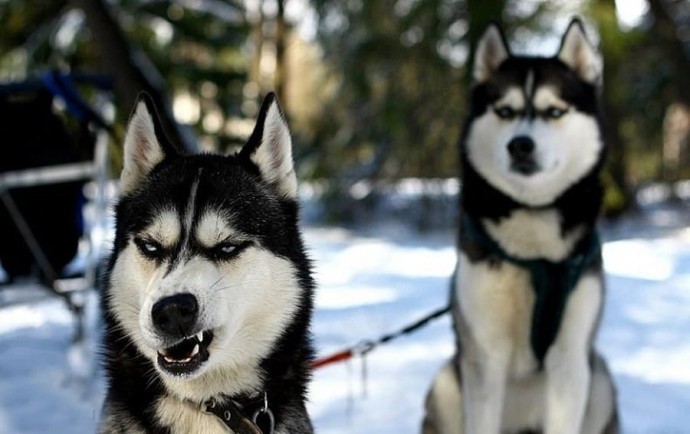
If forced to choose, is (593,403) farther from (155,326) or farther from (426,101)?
(426,101)

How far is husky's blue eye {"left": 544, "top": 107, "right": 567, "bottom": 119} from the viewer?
10.7 ft

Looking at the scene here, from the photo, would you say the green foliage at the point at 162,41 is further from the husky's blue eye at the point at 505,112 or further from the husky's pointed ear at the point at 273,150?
the husky's pointed ear at the point at 273,150

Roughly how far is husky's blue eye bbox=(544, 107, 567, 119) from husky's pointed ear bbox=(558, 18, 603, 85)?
17cm

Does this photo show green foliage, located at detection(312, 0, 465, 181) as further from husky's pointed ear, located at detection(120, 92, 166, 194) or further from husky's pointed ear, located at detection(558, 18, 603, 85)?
husky's pointed ear, located at detection(120, 92, 166, 194)

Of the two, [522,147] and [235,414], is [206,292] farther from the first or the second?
[522,147]

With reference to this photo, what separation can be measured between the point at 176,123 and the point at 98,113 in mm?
1370

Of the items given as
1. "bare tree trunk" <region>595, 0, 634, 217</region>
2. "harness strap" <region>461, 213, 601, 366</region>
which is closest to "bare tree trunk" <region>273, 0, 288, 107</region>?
"bare tree trunk" <region>595, 0, 634, 217</region>

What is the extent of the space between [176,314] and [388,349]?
12.0ft

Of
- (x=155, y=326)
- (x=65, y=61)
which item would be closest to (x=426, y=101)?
(x=65, y=61)

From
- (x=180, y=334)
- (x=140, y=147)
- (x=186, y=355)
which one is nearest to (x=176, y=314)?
(x=180, y=334)

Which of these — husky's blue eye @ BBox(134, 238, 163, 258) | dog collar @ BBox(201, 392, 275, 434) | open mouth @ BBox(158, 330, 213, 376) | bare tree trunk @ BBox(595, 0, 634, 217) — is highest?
husky's blue eye @ BBox(134, 238, 163, 258)

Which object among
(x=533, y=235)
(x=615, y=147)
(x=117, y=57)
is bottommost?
(x=615, y=147)

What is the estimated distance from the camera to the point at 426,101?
1146 cm

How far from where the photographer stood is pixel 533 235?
323 centimetres
